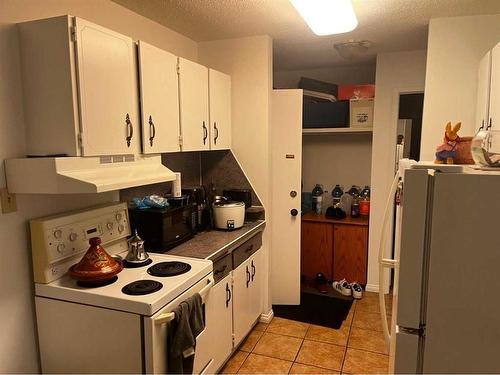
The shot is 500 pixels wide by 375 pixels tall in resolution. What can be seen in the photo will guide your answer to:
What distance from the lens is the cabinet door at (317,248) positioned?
12.9 feet

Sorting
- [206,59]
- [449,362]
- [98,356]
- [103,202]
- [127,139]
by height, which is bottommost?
[98,356]

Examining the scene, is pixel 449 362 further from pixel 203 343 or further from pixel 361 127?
pixel 361 127

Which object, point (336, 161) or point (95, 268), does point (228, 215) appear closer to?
point (95, 268)

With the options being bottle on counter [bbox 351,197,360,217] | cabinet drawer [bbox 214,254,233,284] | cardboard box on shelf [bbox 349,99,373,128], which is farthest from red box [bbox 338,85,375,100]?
cabinet drawer [bbox 214,254,233,284]

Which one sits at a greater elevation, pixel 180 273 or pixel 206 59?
pixel 206 59

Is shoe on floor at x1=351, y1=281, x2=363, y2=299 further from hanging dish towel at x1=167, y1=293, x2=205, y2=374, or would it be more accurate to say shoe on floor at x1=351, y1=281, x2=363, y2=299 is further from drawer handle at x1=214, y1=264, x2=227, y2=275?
hanging dish towel at x1=167, y1=293, x2=205, y2=374

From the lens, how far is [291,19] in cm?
256

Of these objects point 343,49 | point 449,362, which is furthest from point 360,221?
point 449,362

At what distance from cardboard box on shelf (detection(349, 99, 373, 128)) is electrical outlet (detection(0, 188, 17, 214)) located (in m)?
3.18

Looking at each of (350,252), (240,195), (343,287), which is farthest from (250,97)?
(343,287)

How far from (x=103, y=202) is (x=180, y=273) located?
26.8 inches

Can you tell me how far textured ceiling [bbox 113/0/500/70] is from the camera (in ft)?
7.51

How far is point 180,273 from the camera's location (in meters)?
1.91

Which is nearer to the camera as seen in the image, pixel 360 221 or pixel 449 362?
pixel 449 362
